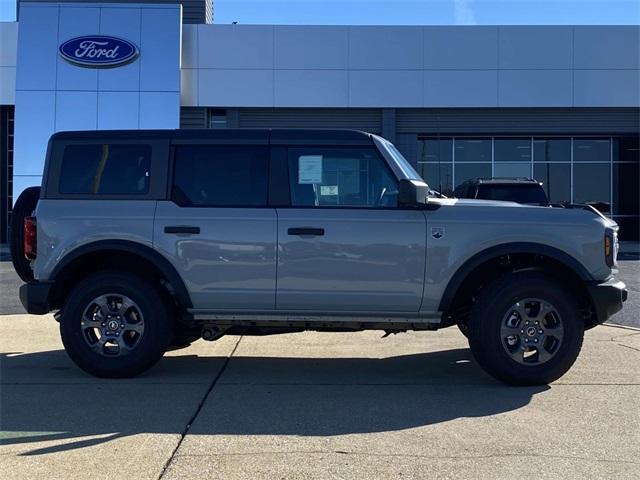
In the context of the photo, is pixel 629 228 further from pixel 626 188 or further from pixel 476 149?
pixel 476 149

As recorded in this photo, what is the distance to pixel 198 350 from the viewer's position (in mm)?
7172

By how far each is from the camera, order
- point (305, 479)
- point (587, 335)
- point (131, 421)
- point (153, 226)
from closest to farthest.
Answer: point (305, 479), point (131, 421), point (153, 226), point (587, 335)

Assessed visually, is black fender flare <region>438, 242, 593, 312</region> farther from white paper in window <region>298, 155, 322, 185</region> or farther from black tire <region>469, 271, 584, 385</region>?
white paper in window <region>298, 155, 322, 185</region>

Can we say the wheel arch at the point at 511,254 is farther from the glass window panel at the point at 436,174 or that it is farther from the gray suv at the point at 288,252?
the glass window panel at the point at 436,174

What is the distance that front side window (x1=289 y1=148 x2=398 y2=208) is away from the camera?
564 centimetres

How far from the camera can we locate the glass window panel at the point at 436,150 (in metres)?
23.6

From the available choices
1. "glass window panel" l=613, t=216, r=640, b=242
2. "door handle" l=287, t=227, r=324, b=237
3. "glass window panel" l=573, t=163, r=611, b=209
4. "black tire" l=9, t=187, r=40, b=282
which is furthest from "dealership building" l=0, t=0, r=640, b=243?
"door handle" l=287, t=227, r=324, b=237

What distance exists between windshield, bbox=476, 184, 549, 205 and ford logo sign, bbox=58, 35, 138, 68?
14.7 m

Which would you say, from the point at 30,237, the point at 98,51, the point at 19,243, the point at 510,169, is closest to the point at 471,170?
the point at 510,169

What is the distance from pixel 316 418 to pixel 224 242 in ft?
5.67

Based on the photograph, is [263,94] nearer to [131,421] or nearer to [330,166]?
[330,166]

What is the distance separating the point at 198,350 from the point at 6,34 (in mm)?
19719

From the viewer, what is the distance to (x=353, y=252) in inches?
217

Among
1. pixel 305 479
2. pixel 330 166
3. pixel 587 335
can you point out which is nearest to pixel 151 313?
pixel 330 166
